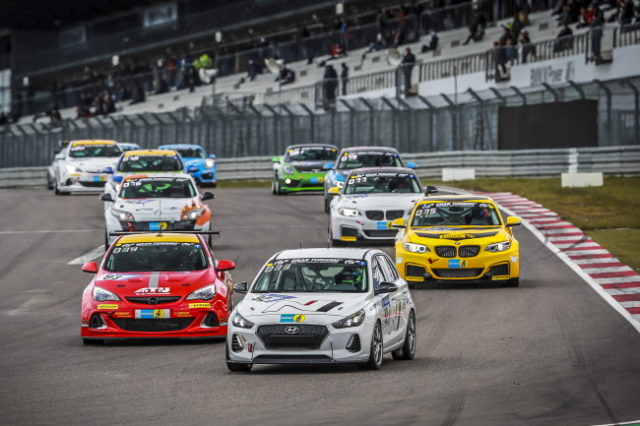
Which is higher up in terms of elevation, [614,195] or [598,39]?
[598,39]

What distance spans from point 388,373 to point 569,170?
27358 mm

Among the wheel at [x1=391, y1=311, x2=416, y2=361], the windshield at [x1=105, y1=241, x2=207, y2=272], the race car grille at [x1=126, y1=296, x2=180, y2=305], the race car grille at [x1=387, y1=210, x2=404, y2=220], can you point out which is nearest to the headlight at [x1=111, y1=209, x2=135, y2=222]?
the race car grille at [x1=387, y1=210, x2=404, y2=220]

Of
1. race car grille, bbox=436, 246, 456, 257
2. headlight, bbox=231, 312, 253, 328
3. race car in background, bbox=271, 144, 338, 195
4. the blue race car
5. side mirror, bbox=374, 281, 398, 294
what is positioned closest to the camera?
headlight, bbox=231, 312, 253, 328

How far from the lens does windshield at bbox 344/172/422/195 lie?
2567cm

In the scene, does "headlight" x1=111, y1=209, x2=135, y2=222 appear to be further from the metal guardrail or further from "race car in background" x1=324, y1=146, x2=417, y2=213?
the metal guardrail

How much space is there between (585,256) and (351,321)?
39.8ft

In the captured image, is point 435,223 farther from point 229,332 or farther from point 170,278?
point 229,332

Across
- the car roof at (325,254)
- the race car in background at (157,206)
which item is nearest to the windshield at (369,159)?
the race car in background at (157,206)

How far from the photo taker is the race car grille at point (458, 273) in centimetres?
2000

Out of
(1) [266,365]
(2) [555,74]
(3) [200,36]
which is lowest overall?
(1) [266,365]

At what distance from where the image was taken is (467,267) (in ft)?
65.7

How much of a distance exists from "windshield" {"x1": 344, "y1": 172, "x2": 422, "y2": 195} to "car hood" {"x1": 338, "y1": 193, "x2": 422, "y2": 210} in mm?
313

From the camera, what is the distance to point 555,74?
134 ft

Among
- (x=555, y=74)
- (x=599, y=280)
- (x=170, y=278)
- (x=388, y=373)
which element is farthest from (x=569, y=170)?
(x=388, y=373)
